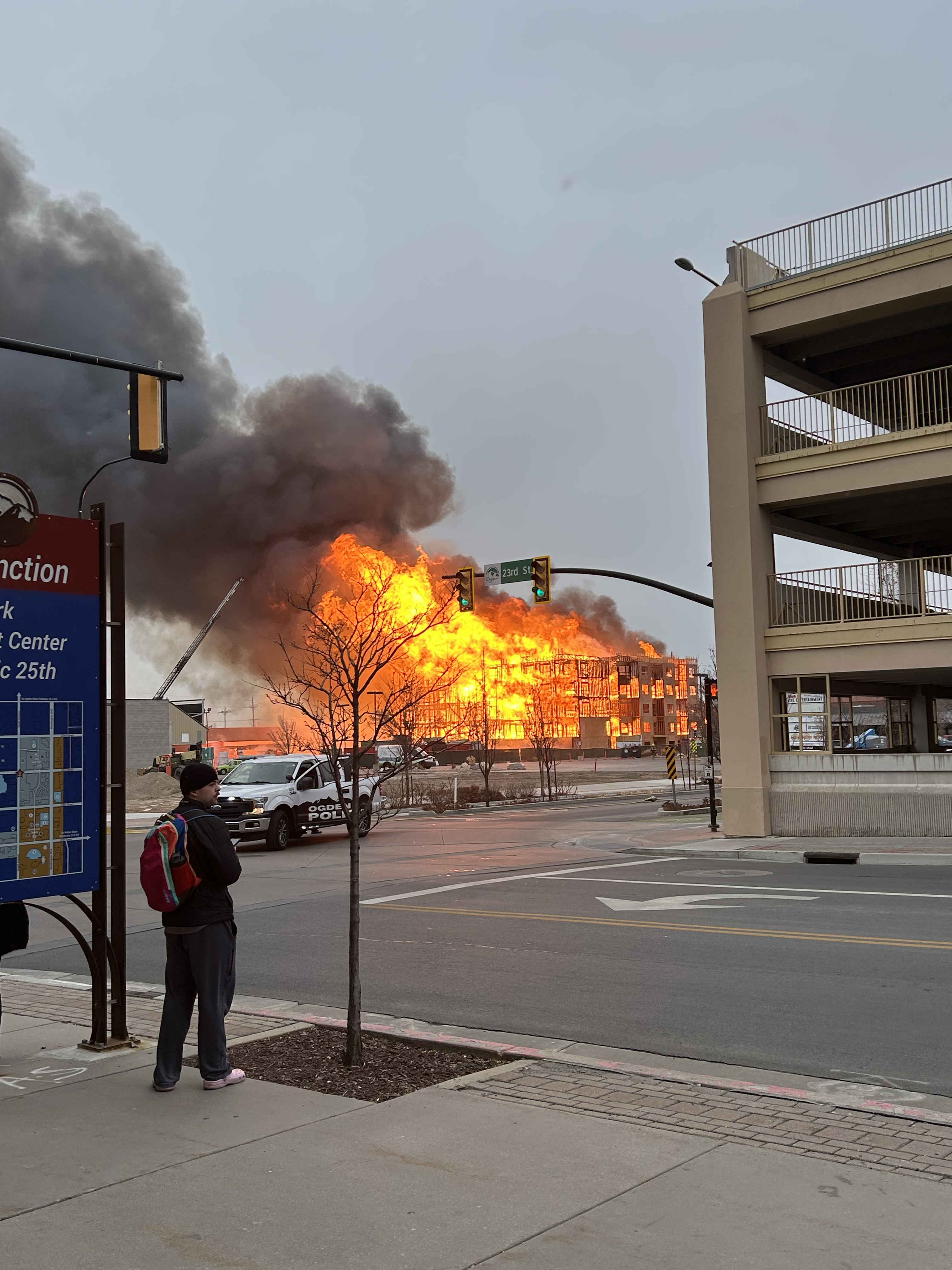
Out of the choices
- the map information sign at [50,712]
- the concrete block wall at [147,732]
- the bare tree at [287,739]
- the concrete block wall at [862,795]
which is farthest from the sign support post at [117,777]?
the concrete block wall at [147,732]

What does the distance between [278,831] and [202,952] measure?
17.3 meters

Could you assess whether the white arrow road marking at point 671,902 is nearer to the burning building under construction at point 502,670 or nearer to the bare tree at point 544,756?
the burning building under construction at point 502,670

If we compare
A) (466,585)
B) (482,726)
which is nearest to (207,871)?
(466,585)

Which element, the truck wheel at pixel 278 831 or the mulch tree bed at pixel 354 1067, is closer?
the mulch tree bed at pixel 354 1067

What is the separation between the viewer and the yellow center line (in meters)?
9.86

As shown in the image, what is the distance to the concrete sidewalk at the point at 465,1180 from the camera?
3.77 m

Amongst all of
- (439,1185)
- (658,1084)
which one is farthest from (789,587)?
(439,1185)

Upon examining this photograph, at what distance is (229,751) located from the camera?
8431 centimetres

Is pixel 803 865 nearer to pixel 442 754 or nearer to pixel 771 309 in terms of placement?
pixel 771 309

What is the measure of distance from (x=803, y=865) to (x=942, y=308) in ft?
34.4

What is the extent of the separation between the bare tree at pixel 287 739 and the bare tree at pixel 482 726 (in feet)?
11.9

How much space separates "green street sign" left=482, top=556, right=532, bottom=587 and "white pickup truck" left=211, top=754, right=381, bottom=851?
5309 millimetres

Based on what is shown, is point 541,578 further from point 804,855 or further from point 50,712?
point 50,712

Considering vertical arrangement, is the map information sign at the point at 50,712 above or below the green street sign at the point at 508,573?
below
